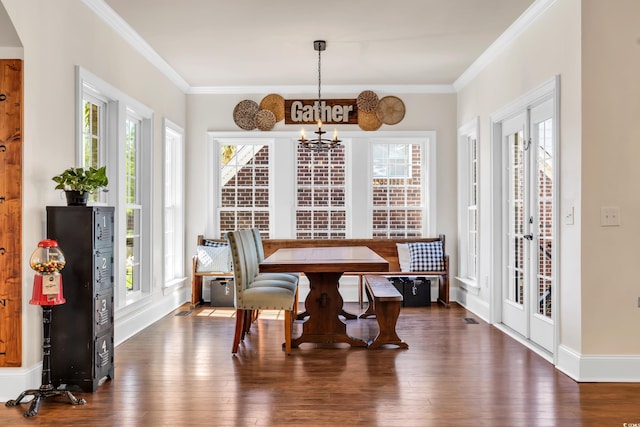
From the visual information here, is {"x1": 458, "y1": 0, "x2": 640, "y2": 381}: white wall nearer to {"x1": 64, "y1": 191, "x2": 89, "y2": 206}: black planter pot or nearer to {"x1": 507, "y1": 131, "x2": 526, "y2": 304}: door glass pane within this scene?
{"x1": 507, "y1": 131, "x2": 526, "y2": 304}: door glass pane

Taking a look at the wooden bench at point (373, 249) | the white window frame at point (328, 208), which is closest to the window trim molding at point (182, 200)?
the wooden bench at point (373, 249)

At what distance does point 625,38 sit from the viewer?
12.6 feet

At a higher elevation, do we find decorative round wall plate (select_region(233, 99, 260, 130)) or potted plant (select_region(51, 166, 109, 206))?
decorative round wall plate (select_region(233, 99, 260, 130))

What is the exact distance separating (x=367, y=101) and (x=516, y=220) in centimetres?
283

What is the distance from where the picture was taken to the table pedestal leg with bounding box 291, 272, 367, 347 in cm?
484

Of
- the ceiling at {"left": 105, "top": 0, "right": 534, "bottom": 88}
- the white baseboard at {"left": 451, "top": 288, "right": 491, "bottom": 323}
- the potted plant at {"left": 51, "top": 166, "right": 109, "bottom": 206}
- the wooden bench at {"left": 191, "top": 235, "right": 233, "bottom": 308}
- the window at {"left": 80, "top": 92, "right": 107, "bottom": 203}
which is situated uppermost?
the ceiling at {"left": 105, "top": 0, "right": 534, "bottom": 88}

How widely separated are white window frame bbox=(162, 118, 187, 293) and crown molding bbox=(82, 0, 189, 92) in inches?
25.2

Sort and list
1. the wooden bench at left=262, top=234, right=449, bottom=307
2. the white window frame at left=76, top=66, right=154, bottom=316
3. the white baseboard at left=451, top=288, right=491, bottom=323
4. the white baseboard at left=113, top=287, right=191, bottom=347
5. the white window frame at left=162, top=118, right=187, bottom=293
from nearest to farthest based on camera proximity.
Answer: the white window frame at left=76, top=66, right=154, bottom=316 → the white baseboard at left=113, top=287, right=191, bottom=347 → the white baseboard at left=451, top=288, right=491, bottom=323 → the white window frame at left=162, top=118, right=187, bottom=293 → the wooden bench at left=262, top=234, right=449, bottom=307

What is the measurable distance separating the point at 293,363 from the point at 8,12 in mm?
2995

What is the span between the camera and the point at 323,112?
6836 millimetres

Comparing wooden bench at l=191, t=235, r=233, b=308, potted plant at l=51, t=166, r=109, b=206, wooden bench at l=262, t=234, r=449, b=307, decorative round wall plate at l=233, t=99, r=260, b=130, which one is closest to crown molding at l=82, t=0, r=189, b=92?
decorative round wall plate at l=233, t=99, r=260, b=130

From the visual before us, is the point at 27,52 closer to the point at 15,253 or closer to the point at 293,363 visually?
the point at 15,253

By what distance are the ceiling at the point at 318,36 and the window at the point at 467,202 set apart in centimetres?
80

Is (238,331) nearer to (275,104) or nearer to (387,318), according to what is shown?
(387,318)
